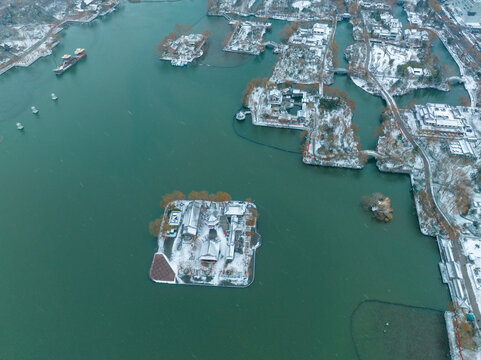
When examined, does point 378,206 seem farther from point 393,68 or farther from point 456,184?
point 393,68

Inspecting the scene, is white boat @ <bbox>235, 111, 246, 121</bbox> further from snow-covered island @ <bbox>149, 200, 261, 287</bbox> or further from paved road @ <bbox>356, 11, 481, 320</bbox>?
paved road @ <bbox>356, 11, 481, 320</bbox>

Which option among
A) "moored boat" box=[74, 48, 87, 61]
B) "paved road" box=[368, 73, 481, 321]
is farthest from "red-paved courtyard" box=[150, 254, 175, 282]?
"moored boat" box=[74, 48, 87, 61]

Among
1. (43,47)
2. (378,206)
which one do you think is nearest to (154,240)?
(378,206)

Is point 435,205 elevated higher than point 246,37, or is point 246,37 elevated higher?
point 246,37

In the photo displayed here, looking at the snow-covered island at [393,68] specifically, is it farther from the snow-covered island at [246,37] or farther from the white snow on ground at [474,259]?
the white snow on ground at [474,259]

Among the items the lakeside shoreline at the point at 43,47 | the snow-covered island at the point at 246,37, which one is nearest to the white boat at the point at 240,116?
the snow-covered island at the point at 246,37

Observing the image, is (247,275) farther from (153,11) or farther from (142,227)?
(153,11)

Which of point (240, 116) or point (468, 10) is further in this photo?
point (468, 10)
